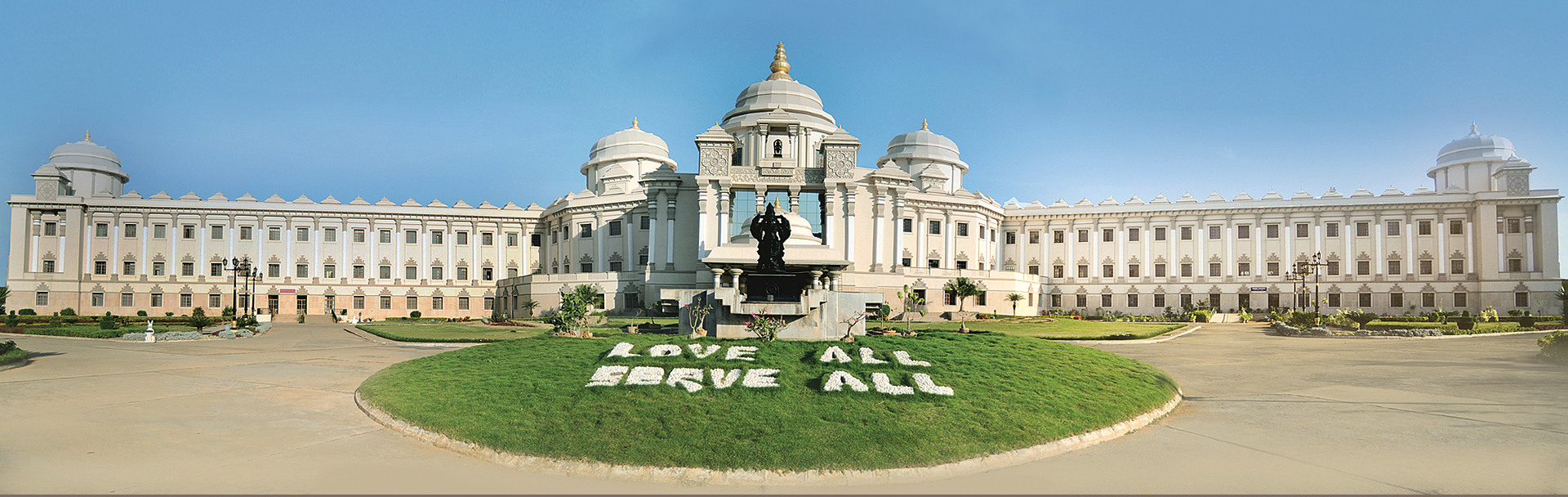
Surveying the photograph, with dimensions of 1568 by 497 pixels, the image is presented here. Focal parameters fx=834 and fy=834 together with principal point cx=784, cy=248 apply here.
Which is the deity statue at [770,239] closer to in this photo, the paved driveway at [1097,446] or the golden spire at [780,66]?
the paved driveway at [1097,446]

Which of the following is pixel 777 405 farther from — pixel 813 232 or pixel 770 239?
pixel 813 232

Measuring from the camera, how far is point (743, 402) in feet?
43.5

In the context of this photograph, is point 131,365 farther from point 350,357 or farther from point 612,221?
point 612,221

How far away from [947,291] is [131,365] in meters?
49.8

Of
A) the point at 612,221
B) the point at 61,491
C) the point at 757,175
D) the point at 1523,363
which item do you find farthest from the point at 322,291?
the point at 1523,363

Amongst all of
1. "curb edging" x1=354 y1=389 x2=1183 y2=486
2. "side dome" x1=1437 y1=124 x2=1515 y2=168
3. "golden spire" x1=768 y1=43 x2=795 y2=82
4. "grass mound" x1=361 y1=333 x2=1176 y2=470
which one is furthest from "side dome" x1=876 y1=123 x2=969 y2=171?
"curb edging" x1=354 y1=389 x2=1183 y2=486

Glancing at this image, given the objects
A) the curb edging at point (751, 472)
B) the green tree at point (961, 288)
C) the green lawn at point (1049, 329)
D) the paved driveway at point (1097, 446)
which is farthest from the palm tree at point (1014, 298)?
the curb edging at point (751, 472)

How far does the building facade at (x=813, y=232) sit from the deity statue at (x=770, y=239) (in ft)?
111

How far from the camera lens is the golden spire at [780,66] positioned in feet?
226

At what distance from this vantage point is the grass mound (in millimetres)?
11109

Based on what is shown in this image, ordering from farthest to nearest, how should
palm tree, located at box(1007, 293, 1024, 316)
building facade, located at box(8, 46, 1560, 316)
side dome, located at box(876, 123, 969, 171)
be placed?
side dome, located at box(876, 123, 969, 171)
palm tree, located at box(1007, 293, 1024, 316)
building facade, located at box(8, 46, 1560, 316)

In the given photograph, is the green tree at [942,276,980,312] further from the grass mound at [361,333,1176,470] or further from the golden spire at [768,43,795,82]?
the grass mound at [361,333,1176,470]

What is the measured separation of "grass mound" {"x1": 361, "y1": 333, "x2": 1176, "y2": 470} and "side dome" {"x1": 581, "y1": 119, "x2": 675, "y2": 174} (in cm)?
6260

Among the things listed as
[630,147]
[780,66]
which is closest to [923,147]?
[780,66]
